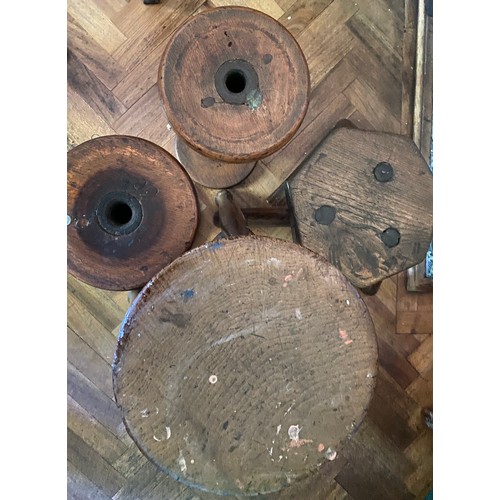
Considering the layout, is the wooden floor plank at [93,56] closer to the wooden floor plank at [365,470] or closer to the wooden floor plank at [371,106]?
the wooden floor plank at [371,106]

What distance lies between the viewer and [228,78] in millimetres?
909

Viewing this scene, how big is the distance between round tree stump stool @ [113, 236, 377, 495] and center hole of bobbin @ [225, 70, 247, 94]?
13.5 inches

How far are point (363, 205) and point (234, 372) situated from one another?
487mm

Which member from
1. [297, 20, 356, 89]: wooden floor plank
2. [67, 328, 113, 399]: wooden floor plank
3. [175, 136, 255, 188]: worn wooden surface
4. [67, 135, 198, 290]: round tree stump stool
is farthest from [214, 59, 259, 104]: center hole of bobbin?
[67, 328, 113, 399]: wooden floor plank

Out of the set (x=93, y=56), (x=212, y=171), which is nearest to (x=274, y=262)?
(x=212, y=171)

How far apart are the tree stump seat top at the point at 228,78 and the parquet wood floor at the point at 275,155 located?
1.58 feet

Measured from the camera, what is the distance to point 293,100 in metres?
0.90

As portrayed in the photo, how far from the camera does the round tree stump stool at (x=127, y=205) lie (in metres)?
0.96

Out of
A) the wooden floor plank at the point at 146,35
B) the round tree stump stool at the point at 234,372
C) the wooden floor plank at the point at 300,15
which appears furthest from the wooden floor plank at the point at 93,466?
the wooden floor plank at the point at 300,15

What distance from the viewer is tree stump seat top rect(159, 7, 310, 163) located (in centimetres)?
89

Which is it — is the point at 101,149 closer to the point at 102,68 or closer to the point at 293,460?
the point at 102,68

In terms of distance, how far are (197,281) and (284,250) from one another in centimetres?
A: 15

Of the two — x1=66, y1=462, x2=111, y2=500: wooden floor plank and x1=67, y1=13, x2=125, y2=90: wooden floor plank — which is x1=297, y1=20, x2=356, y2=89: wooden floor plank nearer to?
x1=67, y1=13, x2=125, y2=90: wooden floor plank
